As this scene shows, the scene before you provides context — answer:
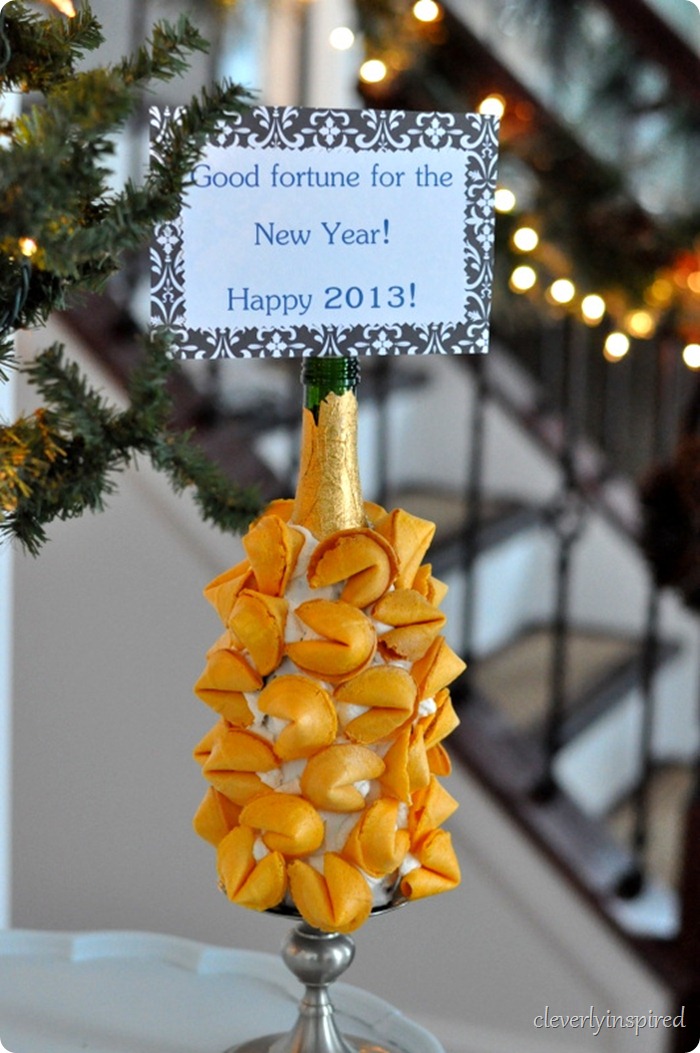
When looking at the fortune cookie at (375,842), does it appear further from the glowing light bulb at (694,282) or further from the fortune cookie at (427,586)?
the glowing light bulb at (694,282)

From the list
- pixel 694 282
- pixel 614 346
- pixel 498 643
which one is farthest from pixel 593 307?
pixel 498 643

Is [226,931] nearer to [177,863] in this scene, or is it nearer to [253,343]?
[177,863]

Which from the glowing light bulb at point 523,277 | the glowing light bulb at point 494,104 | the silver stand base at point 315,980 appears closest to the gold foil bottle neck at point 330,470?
the silver stand base at point 315,980

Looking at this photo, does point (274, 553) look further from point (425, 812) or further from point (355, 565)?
point (425, 812)

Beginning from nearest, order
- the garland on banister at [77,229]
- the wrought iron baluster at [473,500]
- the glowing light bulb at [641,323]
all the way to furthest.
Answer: the garland on banister at [77,229] → the wrought iron baluster at [473,500] → the glowing light bulb at [641,323]

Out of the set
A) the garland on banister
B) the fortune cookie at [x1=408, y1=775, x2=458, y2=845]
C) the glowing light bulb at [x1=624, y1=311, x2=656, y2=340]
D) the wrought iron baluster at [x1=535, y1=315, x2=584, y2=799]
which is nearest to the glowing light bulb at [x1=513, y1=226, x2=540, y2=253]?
the wrought iron baluster at [x1=535, y1=315, x2=584, y2=799]

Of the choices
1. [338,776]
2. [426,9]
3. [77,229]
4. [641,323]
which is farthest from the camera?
[641,323]

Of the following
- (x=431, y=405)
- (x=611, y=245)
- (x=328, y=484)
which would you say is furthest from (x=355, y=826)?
(x=431, y=405)

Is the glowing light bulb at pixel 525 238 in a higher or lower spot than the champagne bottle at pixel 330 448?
higher
